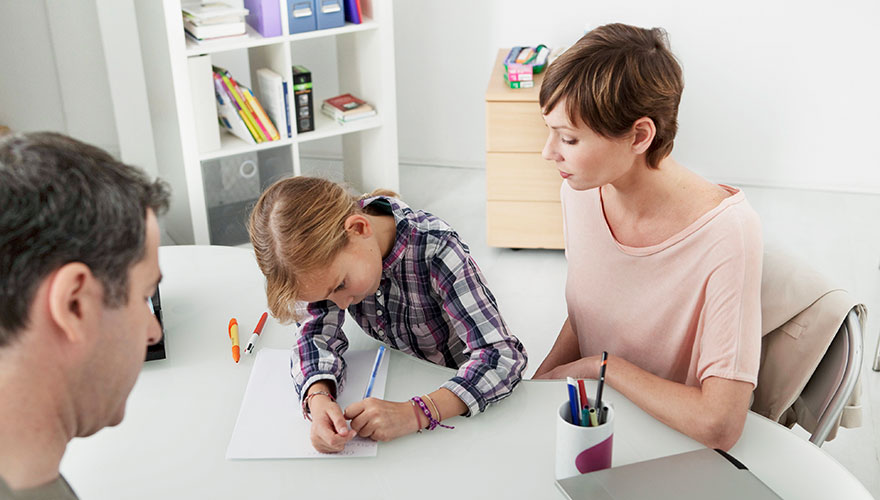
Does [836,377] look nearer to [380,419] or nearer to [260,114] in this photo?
[380,419]

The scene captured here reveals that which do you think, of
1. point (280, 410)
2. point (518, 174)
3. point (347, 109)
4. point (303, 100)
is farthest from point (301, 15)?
point (280, 410)

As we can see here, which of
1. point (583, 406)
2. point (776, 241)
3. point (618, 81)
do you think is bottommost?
point (776, 241)

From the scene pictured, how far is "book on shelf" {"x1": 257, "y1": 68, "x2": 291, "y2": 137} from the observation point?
3209 millimetres

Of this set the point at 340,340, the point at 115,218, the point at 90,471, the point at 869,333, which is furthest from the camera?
the point at 869,333

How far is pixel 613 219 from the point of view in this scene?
5.23 ft

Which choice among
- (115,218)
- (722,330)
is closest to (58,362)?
(115,218)

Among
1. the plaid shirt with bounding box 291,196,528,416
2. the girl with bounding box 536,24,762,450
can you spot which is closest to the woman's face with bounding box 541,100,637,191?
the girl with bounding box 536,24,762,450

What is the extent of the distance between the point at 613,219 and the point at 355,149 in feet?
7.42

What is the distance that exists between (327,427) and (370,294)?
34 cm

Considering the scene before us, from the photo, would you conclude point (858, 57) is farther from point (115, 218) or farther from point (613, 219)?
point (115, 218)

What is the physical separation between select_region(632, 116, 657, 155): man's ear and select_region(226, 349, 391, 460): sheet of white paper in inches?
22.0

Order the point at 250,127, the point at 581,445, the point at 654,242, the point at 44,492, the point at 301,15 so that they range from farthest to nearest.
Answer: the point at 250,127
the point at 301,15
the point at 654,242
the point at 581,445
the point at 44,492

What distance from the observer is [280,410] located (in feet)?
4.59

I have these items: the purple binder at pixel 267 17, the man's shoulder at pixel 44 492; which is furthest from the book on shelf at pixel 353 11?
the man's shoulder at pixel 44 492
